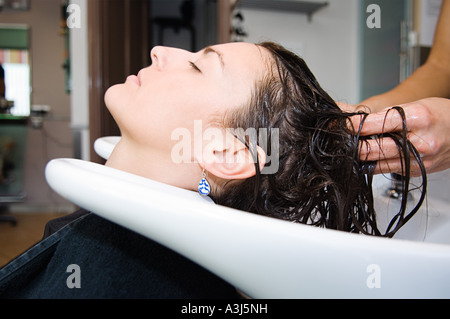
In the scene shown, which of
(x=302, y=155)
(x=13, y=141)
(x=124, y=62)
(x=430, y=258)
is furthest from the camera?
(x=13, y=141)

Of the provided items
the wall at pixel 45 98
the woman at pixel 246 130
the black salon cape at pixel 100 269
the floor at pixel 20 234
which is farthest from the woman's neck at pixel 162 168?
the wall at pixel 45 98

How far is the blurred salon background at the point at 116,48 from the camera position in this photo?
1896 millimetres

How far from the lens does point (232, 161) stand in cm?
66

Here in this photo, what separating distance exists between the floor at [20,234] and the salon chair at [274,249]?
165cm

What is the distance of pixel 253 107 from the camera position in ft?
2.31

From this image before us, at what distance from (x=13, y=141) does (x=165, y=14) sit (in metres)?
2.15

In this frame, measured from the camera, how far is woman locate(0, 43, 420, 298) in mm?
667

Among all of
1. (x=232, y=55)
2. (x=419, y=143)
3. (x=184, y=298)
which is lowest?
(x=184, y=298)

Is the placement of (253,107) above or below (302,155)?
above

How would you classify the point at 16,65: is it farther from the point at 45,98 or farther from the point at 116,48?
the point at 116,48

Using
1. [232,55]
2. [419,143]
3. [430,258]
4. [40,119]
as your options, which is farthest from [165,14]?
[430,258]

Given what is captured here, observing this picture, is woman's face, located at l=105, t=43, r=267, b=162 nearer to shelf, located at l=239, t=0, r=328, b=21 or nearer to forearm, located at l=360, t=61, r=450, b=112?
forearm, located at l=360, t=61, r=450, b=112

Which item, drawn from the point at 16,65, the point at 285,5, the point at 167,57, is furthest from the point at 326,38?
the point at 16,65

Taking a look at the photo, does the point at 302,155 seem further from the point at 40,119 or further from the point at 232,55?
the point at 40,119
